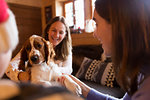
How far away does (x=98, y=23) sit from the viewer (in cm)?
87

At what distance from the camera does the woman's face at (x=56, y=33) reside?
187cm

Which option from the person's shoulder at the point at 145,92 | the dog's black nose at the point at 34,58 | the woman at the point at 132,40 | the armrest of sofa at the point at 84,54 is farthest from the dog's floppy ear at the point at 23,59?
the armrest of sofa at the point at 84,54

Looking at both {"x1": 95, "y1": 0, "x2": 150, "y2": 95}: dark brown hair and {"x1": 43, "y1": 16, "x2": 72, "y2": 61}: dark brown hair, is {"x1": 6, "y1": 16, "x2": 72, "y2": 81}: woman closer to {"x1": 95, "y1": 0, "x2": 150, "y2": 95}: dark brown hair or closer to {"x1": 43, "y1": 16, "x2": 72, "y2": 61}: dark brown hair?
{"x1": 43, "y1": 16, "x2": 72, "y2": 61}: dark brown hair

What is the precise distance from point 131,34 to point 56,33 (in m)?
1.33

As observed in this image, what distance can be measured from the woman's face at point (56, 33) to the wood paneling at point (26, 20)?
2.76 m

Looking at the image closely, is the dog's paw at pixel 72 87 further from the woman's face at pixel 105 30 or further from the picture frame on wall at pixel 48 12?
the picture frame on wall at pixel 48 12

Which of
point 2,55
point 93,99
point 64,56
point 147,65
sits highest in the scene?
point 2,55

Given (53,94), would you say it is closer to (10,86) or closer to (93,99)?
(10,86)

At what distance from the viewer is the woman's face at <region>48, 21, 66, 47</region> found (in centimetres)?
187

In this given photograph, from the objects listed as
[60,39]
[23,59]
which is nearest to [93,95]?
[23,59]

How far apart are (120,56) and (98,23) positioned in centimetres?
25

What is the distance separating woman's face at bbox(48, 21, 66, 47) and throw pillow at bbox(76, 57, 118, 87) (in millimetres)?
724

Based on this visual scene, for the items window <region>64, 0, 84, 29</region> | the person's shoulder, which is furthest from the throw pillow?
window <region>64, 0, 84, 29</region>

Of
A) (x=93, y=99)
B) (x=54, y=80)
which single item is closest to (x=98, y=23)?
(x=93, y=99)
